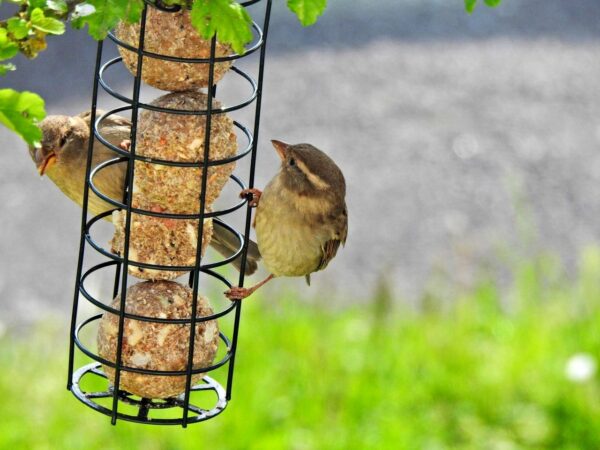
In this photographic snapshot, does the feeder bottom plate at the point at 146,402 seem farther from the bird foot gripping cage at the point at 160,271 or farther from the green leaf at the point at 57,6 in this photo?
the green leaf at the point at 57,6

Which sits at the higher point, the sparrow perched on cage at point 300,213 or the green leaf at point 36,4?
the sparrow perched on cage at point 300,213

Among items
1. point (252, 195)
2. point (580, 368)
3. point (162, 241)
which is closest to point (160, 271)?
point (162, 241)

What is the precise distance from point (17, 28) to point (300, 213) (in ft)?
5.38

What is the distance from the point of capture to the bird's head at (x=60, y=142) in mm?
3795

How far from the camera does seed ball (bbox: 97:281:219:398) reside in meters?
3.07

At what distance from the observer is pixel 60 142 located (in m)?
3.84

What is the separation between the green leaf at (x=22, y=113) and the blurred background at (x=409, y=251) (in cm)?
320

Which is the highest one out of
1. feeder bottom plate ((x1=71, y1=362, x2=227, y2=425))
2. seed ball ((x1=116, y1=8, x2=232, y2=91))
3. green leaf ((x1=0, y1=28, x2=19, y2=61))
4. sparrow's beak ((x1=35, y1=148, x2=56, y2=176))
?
sparrow's beak ((x1=35, y1=148, x2=56, y2=176))

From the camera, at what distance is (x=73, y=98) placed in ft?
27.6

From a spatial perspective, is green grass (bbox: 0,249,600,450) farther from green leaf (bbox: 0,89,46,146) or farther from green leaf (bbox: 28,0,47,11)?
green leaf (bbox: 0,89,46,146)

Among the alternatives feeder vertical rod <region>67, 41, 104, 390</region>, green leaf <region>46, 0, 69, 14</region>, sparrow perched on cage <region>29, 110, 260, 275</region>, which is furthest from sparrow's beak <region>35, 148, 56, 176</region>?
green leaf <region>46, 0, 69, 14</region>

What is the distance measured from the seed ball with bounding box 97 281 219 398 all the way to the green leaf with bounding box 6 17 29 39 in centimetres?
96

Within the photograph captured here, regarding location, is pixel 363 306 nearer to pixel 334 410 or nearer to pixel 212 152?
pixel 334 410

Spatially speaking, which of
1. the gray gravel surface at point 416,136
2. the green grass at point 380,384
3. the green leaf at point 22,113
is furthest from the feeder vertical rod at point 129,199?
the gray gravel surface at point 416,136
